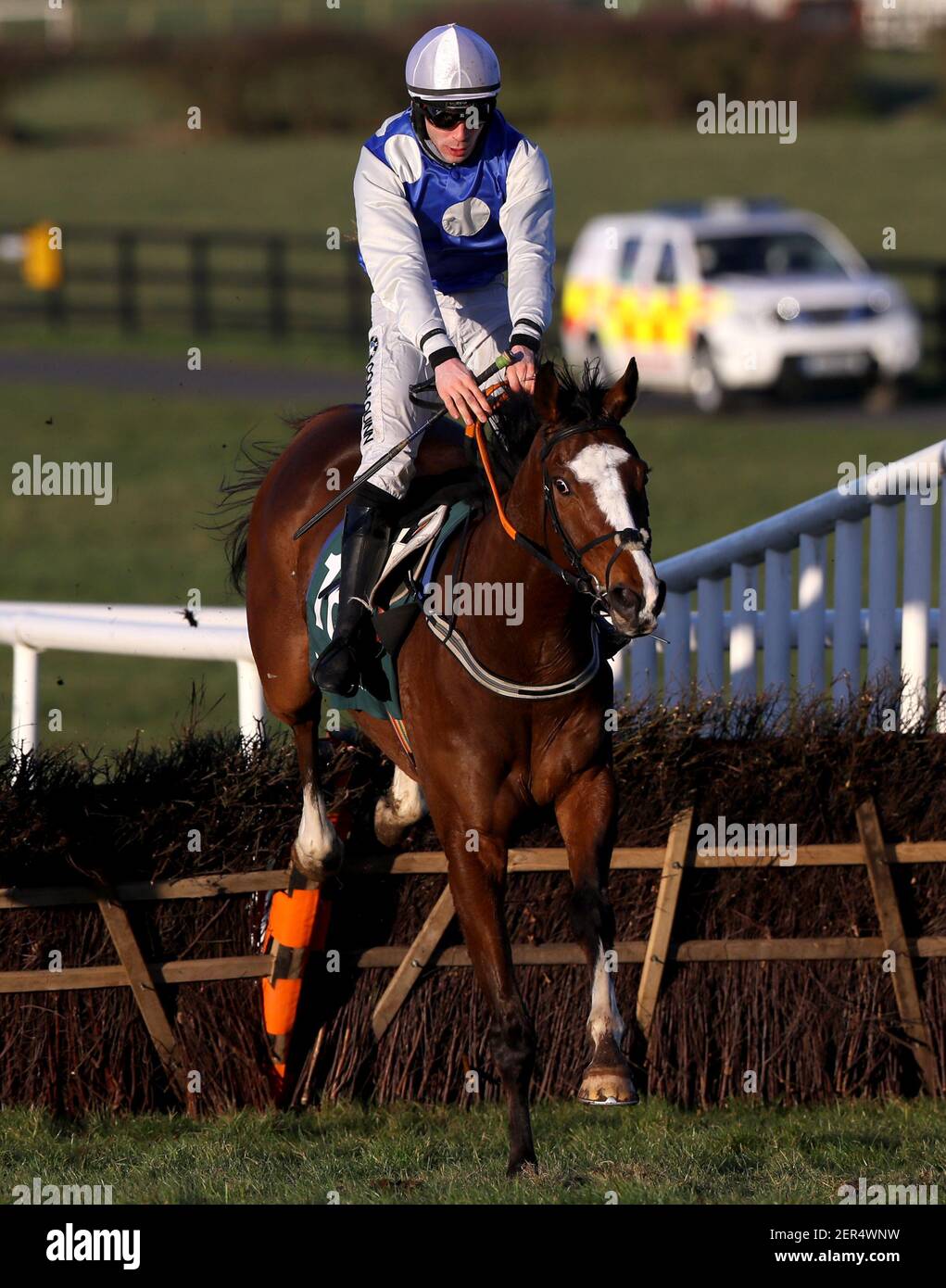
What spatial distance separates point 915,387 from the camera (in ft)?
85.4

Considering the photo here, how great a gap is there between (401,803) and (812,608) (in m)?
1.86

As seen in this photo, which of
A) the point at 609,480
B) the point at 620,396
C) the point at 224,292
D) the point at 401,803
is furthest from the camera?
the point at 224,292

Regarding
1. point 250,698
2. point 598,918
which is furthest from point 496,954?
point 250,698

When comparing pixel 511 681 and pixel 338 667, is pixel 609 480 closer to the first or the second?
pixel 511 681

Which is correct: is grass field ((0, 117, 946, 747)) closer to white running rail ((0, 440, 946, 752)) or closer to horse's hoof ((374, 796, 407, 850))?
white running rail ((0, 440, 946, 752))

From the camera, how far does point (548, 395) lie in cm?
519

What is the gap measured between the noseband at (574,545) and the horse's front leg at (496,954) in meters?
0.74

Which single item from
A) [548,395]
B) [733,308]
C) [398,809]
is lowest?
[398,809]

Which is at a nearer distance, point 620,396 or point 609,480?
point 609,480

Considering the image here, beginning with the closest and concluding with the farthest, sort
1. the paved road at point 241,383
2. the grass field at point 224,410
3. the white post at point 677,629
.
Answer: the white post at point 677,629, the grass field at point 224,410, the paved road at point 241,383

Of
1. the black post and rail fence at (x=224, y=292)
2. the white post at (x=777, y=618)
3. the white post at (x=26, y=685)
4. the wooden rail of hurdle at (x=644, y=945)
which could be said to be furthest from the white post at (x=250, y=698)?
the black post and rail fence at (x=224, y=292)

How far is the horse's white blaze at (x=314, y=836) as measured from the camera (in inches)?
246

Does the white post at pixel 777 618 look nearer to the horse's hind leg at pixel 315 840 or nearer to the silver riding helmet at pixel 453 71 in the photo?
the horse's hind leg at pixel 315 840

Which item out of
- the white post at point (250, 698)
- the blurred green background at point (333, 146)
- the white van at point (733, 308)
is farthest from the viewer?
the blurred green background at point (333, 146)
